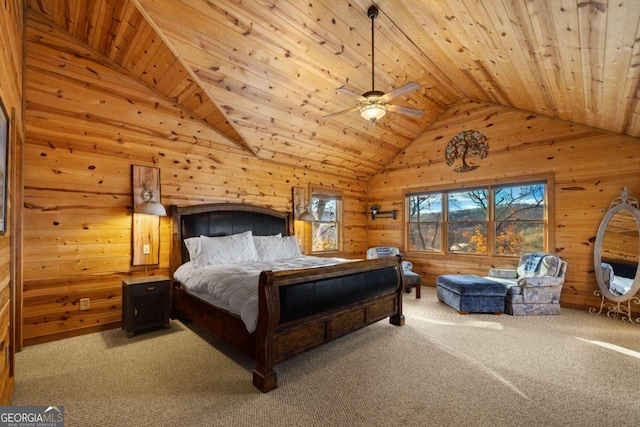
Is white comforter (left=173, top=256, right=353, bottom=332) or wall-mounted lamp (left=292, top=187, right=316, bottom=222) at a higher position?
wall-mounted lamp (left=292, top=187, right=316, bottom=222)

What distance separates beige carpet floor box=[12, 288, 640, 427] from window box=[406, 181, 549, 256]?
193 cm

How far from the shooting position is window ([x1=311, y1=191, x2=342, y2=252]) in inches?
243

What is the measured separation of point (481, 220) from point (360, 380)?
4.36 meters

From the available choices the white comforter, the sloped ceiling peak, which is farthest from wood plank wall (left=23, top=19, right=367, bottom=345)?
the white comforter

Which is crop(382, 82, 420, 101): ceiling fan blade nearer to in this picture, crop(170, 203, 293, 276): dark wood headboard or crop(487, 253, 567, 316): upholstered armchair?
crop(170, 203, 293, 276): dark wood headboard

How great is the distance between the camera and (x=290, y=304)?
242cm

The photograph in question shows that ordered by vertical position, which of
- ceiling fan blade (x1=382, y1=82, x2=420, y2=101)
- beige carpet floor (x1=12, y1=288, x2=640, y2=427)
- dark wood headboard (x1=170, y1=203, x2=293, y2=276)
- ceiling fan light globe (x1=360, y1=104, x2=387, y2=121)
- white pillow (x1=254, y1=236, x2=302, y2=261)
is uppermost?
ceiling fan blade (x1=382, y1=82, x2=420, y2=101)

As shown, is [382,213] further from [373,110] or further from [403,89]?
[403,89]

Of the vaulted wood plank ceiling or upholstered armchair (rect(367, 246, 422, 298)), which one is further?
upholstered armchair (rect(367, 246, 422, 298))

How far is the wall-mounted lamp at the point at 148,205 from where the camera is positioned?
A: 11.2ft

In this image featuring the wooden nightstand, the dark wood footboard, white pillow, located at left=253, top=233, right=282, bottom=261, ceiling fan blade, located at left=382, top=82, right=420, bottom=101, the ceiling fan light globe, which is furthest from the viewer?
white pillow, located at left=253, top=233, right=282, bottom=261

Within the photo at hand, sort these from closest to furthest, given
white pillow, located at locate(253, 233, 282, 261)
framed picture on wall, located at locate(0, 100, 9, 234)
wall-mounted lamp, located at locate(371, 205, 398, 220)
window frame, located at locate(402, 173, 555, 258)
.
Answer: framed picture on wall, located at locate(0, 100, 9, 234) < white pillow, located at locate(253, 233, 282, 261) < window frame, located at locate(402, 173, 555, 258) < wall-mounted lamp, located at locate(371, 205, 398, 220)

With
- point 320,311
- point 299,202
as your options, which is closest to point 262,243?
point 299,202

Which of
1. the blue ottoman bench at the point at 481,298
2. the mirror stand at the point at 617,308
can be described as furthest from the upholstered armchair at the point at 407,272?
the mirror stand at the point at 617,308
